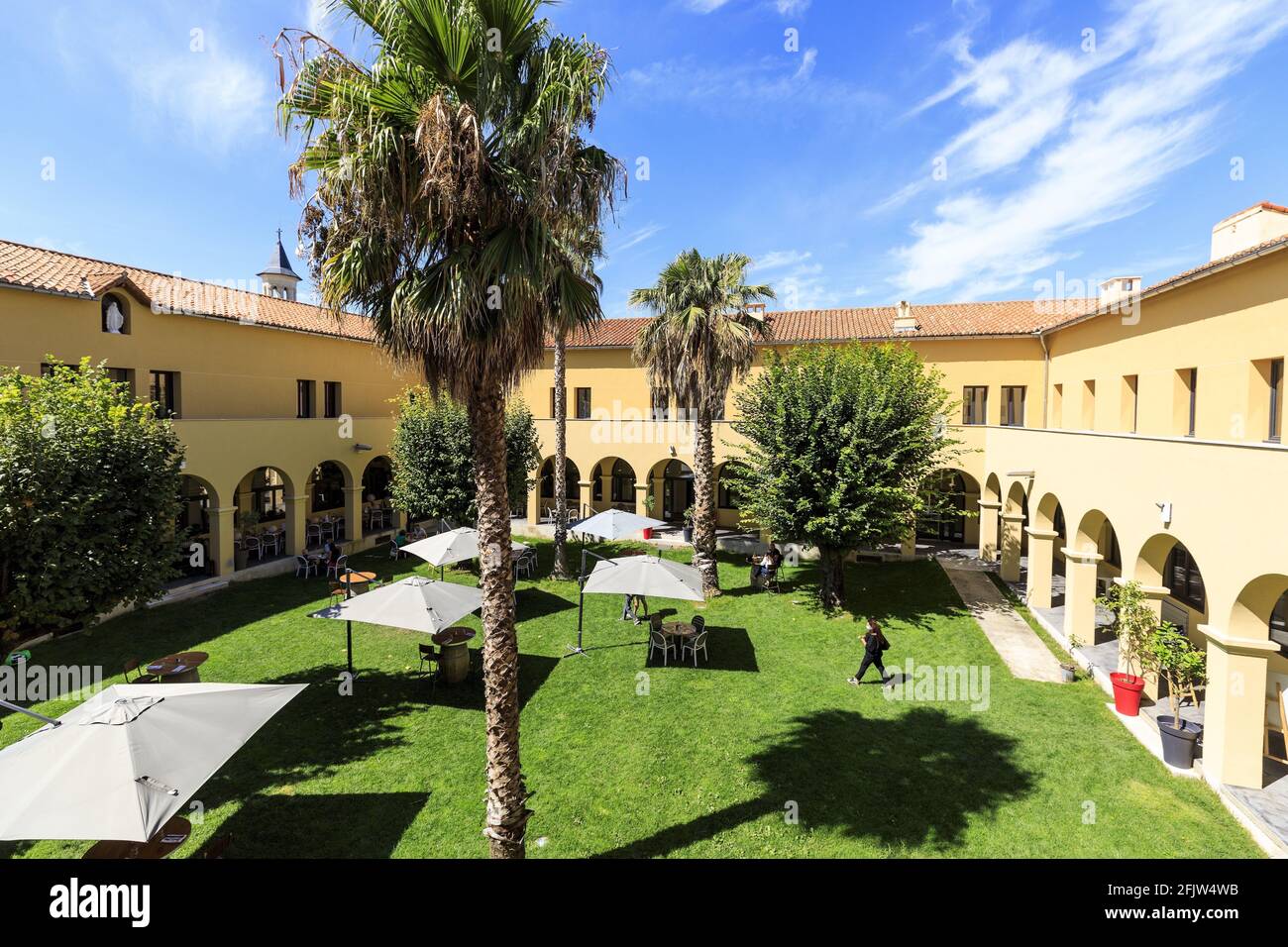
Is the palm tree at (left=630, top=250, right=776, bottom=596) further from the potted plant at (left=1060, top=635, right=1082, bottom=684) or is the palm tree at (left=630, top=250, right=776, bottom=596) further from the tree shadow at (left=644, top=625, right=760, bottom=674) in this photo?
the potted plant at (left=1060, top=635, right=1082, bottom=684)

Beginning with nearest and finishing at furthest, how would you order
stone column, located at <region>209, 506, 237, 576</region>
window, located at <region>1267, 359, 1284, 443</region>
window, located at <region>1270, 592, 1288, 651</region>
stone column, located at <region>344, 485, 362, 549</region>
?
window, located at <region>1267, 359, 1284, 443</region> → window, located at <region>1270, 592, 1288, 651</region> → stone column, located at <region>209, 506, 237, 576</region> → stone column, located at <region>344, 485, 362, 549</region>

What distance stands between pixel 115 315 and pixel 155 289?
3364 millimetres

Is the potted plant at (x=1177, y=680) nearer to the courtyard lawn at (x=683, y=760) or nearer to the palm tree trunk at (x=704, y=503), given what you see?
the courtyard lawn at (x=683, y=760)

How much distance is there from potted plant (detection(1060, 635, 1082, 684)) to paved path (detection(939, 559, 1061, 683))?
0.48ft

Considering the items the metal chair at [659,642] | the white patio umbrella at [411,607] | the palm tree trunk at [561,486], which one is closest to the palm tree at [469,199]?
the white patio umbrella at [411,607]

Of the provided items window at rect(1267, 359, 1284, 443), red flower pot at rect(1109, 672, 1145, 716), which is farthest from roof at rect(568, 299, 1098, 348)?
red flower pot at rect(1109, 672, 1145, 716)

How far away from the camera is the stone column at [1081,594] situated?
1447 cm

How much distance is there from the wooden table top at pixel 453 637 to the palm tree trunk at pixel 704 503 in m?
8.25

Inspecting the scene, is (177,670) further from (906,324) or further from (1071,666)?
(906,324)

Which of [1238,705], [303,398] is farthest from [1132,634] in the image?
[303,398]

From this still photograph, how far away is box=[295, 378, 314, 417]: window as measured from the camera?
1004 inches
